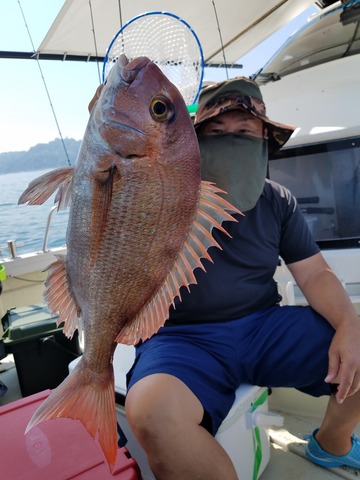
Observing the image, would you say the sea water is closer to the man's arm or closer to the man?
the man

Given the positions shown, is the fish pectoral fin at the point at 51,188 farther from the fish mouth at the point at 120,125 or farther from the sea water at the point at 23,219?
the sea water at the point at 23,219

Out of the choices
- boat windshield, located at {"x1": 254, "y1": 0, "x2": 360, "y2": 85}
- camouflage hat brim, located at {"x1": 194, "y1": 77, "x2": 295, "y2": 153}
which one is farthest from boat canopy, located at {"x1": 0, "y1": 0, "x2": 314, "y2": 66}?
camouflage hat brim, located at {"x1": 194, "y1": 77, "x2": 295, "y2": 153}

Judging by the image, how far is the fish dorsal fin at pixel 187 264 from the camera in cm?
112

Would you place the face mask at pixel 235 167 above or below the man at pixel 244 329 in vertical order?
above

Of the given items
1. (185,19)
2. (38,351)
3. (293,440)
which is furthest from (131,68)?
(185,19)

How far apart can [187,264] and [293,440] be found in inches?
67.9

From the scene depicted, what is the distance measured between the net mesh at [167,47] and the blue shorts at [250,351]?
1.18 m

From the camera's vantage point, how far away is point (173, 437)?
4.34 feet

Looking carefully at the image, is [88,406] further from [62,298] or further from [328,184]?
[328,184]

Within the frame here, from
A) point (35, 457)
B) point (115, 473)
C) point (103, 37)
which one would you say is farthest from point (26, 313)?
point (103, 37)

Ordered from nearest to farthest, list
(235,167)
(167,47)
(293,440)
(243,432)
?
(243,432) < (235,167) < (167,47) < (293,440)

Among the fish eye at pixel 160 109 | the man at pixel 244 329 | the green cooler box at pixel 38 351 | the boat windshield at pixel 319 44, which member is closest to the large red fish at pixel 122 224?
the fish eye at pixel 160 109

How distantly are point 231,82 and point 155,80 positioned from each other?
1.05 m

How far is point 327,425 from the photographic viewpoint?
6.21 feet
